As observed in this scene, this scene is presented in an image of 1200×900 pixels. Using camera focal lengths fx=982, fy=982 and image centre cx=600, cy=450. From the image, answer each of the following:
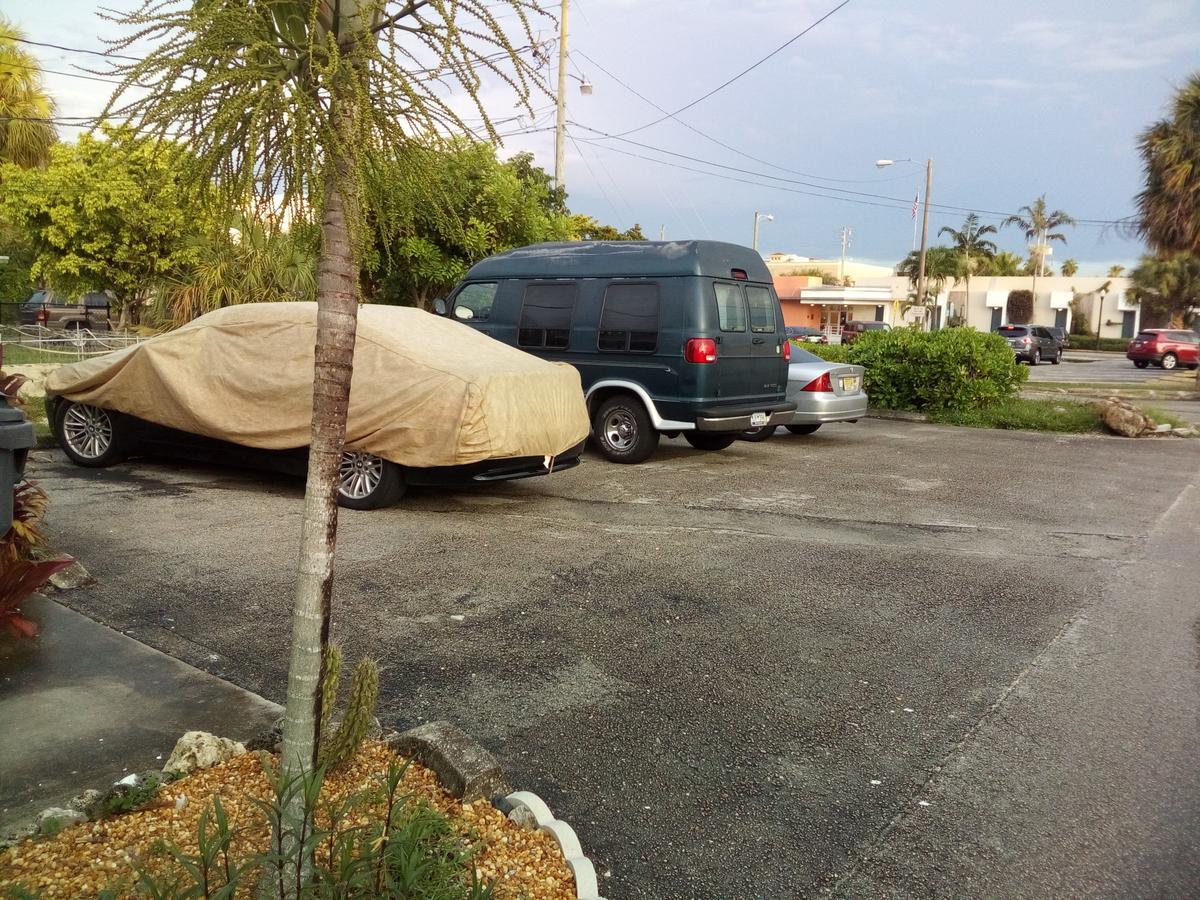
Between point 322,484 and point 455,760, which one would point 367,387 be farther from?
point 322,484

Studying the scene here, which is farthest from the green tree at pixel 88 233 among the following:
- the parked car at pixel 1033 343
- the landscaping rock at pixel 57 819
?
the parked car at pixel 1033 343

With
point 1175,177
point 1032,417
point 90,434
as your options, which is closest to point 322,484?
point 90,434

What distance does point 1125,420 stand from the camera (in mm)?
15016

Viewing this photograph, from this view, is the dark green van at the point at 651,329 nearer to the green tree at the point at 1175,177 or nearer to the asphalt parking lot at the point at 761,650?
the asphalt parking lot at the point at 761,650

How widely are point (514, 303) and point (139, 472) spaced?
15.1 feet

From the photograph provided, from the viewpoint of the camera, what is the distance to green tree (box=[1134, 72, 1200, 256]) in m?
24.1

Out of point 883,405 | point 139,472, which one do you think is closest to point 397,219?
point 139,472

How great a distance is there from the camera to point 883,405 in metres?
17.6

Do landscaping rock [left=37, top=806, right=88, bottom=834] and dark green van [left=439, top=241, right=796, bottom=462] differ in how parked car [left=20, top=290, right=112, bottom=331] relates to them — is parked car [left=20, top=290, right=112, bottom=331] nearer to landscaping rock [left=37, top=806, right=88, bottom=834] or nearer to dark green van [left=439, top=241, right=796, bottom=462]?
dark green van [left=439, top=241, right=796, bottom=462]

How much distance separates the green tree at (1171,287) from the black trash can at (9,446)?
195ft

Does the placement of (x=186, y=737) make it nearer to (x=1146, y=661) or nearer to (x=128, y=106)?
(x=128, y=106)

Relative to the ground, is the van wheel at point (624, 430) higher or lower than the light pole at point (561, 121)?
lower

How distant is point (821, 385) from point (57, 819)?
37.5 ft

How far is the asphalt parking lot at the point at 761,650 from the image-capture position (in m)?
3.39
